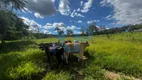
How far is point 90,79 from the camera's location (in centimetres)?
434

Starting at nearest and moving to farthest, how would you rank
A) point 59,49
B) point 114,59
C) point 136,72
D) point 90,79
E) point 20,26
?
point 90,79, point 136,72, point 59,49, point 114,59, point 20,26

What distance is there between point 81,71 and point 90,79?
0.88 metres

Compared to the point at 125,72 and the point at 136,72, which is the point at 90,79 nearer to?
the point at 125,72

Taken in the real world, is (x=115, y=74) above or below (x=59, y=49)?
below

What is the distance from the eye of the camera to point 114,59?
20.4 feet

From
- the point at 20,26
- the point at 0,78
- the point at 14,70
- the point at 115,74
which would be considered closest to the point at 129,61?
the point at 115,74

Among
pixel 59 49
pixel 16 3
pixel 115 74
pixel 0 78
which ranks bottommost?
pixel 115 74

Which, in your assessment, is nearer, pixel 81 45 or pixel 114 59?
pixel 81 45

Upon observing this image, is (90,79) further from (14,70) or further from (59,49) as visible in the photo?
(14,70)

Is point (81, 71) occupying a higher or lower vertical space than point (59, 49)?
lower

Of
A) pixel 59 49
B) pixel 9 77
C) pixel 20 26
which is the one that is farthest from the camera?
pixel 20 26

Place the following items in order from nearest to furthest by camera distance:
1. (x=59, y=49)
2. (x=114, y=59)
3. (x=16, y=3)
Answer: (x=59, y=49) < (x=114, y=59) < (x=16, y=3)

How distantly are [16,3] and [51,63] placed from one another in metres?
11.2

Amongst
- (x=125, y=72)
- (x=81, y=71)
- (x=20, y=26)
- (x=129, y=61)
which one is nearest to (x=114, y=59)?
(x=129, y=61)
